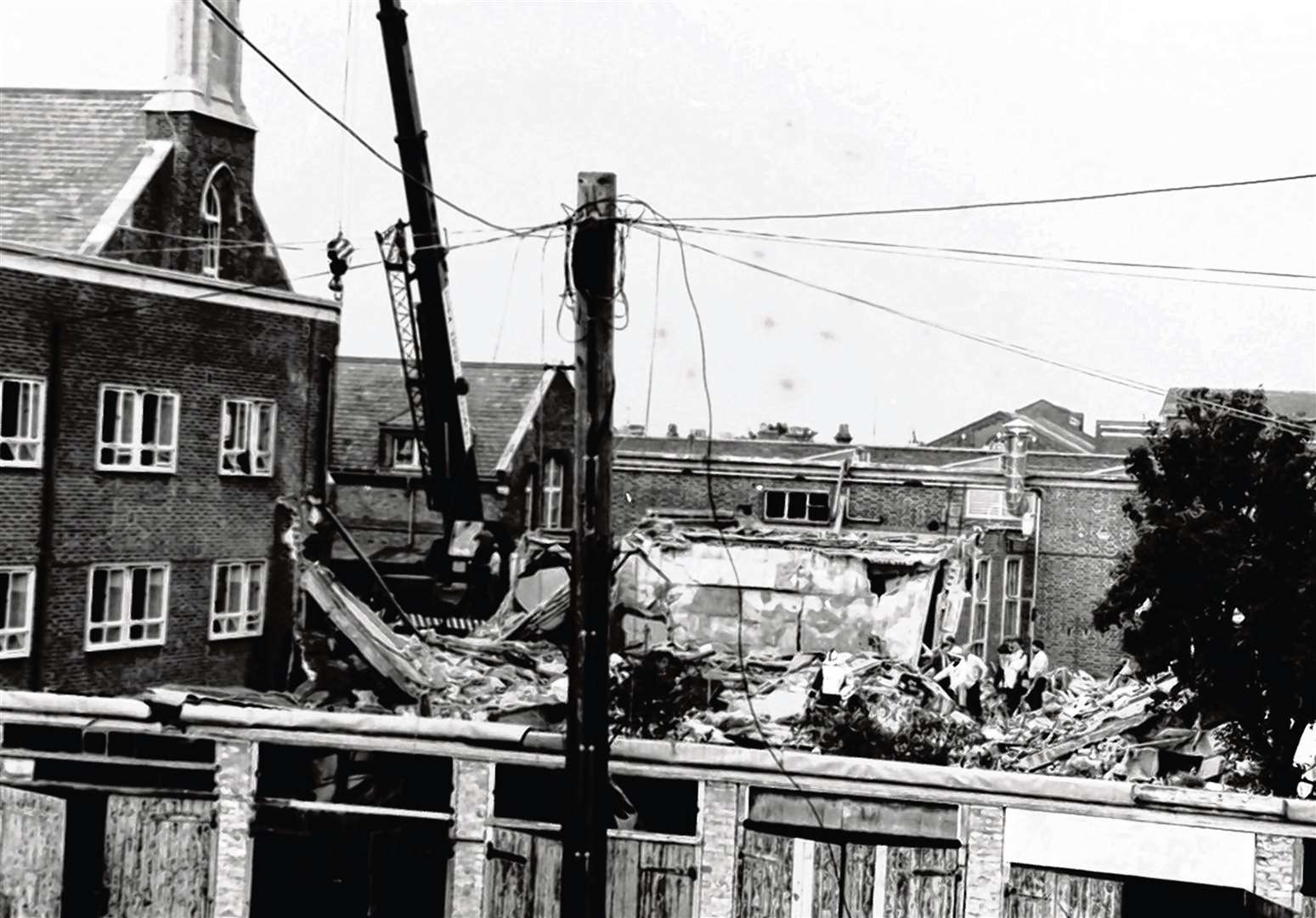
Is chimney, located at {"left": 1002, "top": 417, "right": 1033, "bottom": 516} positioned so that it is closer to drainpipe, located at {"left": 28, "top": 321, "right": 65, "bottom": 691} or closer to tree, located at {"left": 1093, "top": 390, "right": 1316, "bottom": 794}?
tree, located at {"left": 1093, "top": 390, "right": 1316, "bottom": 794}

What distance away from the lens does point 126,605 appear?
26109mm

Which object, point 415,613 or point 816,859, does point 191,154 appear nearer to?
point 415,613

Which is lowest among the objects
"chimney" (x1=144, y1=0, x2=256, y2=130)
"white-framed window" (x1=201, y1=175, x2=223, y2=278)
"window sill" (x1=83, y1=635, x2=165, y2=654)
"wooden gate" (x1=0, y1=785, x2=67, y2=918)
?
"wooden gate" (x1=0, y1=785, x2=67, y2=918)

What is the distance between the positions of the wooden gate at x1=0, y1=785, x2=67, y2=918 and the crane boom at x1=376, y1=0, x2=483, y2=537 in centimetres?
1083

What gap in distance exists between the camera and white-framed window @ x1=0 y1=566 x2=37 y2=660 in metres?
23.9

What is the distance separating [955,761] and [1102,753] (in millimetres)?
2876

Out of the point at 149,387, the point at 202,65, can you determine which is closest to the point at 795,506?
the point at 202,65

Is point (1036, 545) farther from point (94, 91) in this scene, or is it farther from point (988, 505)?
point (94, 91)

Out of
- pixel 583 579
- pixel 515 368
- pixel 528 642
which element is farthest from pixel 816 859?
pixel 515 368

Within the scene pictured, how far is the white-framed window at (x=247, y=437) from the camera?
92.2 ft

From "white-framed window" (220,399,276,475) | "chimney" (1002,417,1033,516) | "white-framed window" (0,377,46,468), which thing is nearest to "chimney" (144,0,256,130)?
"white-framed window" (220,399,276,475)

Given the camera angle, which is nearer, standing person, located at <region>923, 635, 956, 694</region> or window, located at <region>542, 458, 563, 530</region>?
standing person, located at <region>923, 635, 956, 694</region>

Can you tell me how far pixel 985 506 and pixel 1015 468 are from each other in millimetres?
1358

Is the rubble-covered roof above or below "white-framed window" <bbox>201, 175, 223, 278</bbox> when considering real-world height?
below
